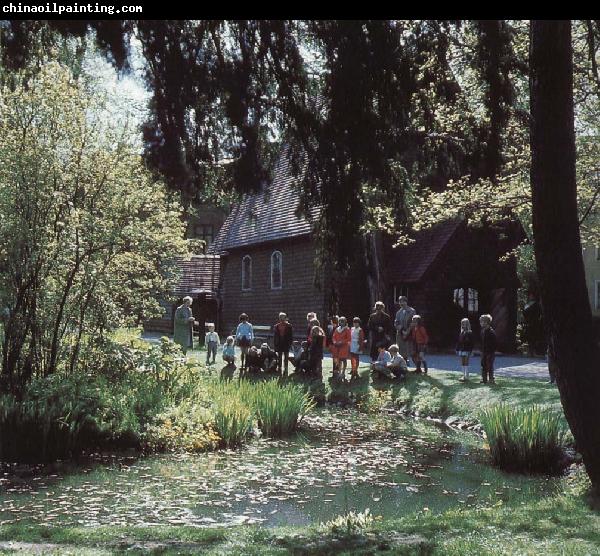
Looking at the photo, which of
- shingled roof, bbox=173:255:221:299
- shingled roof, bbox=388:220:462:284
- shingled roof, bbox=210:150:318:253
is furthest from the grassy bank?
shingled roof, bbox=173:255:221:299

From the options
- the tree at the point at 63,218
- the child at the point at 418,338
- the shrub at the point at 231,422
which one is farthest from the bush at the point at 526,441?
the child at the point at 418,338

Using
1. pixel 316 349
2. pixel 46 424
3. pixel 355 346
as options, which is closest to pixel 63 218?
pixel 46 424

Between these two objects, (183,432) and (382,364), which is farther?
(382,364)

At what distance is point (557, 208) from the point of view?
8289mm

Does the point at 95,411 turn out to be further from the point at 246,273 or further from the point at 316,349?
the point at 246,273

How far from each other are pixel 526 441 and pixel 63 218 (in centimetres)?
814

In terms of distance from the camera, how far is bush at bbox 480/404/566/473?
11.5 metres

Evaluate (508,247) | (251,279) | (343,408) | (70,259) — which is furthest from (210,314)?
(70,259)

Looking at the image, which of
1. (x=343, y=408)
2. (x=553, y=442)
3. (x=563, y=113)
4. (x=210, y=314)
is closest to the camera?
(x=563, y=113)

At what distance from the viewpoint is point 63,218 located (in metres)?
13.7

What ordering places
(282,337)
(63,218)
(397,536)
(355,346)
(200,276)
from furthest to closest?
(200,276)
(282,337)
(355,346)
(63,218)
(397,536)

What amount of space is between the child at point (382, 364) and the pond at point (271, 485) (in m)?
5.11
